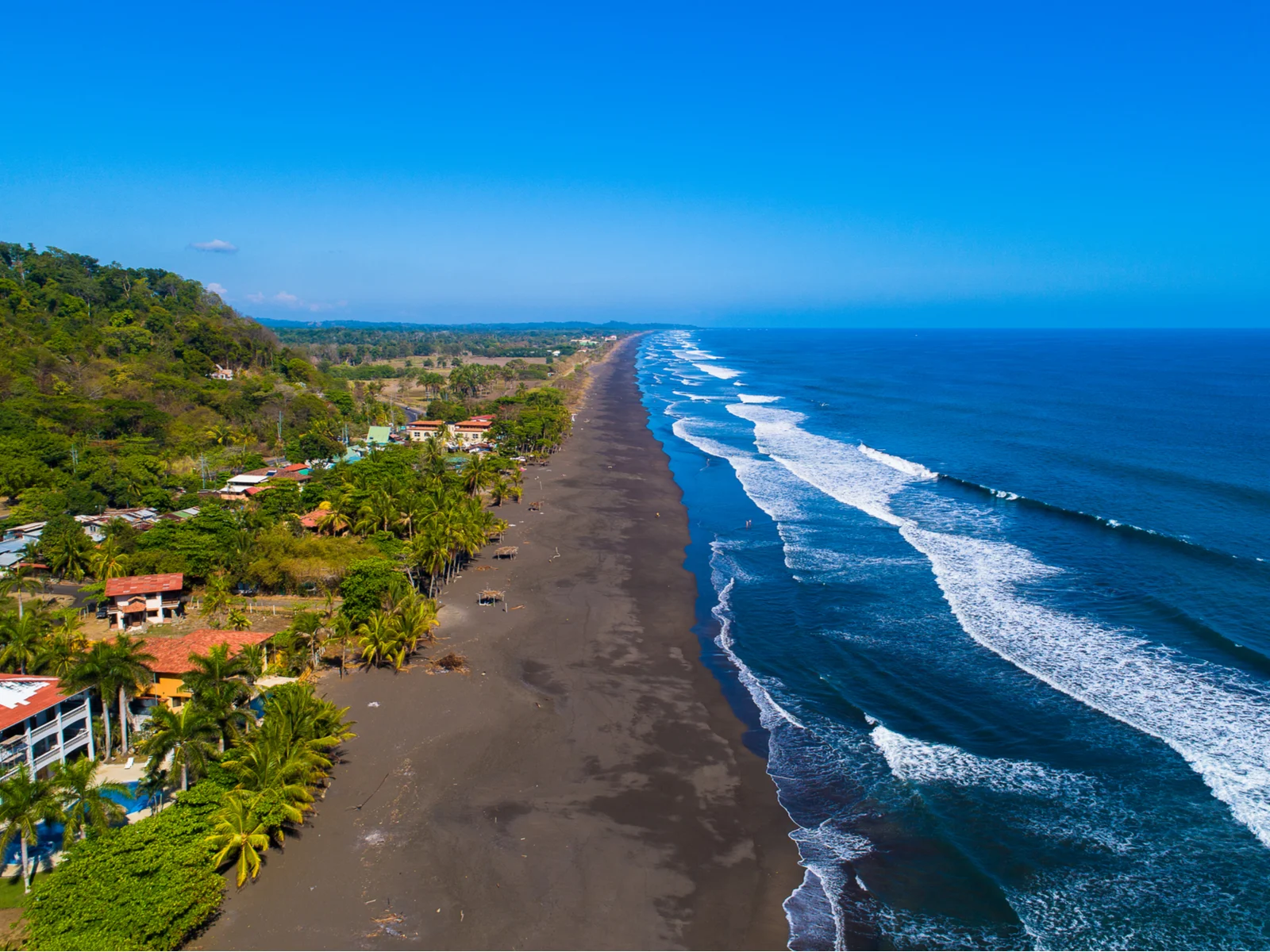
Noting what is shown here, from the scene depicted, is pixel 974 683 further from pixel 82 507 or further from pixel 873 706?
pixel 82 507

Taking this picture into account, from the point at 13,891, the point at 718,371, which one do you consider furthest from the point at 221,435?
the point at 718,371

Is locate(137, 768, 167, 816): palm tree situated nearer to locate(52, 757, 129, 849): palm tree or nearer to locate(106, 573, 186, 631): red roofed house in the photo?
locate(52, 757, 129, 849): palm tree

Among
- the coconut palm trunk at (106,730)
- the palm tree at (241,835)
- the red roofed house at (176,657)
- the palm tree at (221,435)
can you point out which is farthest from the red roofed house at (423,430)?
the palm tree at (241,835)

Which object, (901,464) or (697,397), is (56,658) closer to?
(901,464)

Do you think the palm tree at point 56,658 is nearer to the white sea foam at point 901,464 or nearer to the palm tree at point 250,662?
the palm tree at point 250,662

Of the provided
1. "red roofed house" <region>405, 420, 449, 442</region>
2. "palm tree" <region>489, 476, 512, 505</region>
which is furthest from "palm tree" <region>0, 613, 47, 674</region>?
"red roofed house" <region>405, 420, 449, 442</region>

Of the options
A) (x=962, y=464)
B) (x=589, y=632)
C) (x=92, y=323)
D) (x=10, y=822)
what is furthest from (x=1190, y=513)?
(x=92, y=323)
